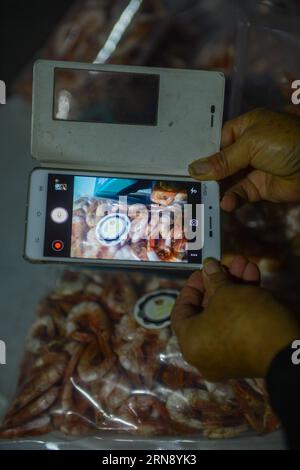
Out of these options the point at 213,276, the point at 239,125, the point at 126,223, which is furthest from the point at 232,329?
the point at 239,125

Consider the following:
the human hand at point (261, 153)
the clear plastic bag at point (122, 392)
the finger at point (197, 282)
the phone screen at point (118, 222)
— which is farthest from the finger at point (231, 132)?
the clear plastic bag at point (122, 392)

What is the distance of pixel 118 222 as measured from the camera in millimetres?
698

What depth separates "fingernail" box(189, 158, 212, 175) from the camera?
2.27 ft

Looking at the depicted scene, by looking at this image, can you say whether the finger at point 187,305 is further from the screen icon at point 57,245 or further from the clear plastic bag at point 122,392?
the screen icon at point 57,245

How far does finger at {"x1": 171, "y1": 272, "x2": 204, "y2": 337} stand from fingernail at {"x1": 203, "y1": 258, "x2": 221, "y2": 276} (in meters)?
0.03

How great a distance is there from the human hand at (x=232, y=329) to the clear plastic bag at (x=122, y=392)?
0.09 metres

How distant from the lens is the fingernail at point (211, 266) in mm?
667

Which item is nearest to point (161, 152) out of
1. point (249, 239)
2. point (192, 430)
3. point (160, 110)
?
point (160, 110)

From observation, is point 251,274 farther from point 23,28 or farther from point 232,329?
point 23,28

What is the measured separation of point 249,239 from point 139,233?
0.21m

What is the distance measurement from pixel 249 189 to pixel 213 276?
203 mm

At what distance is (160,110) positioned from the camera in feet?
2.31

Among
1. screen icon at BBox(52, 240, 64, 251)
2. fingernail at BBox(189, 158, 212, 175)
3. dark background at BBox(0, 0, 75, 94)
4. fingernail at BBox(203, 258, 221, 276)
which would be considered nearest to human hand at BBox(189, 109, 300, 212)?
fingernail at BBox(189, 158, 212, 175)
